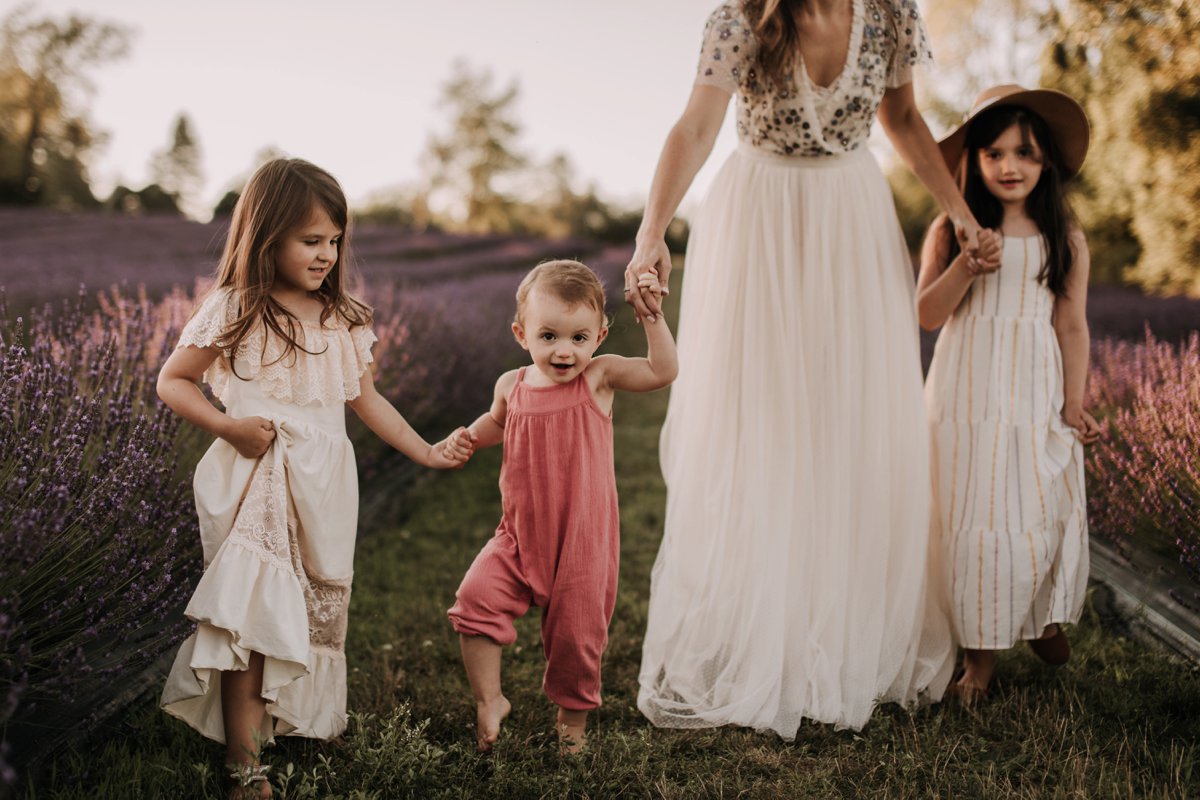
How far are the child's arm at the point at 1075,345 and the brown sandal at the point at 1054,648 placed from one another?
618 millimetres

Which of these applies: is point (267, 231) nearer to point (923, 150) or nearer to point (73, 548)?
point (73, 548)

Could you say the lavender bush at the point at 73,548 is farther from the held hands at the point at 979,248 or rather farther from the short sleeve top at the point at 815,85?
the held hands at the point at 979,248

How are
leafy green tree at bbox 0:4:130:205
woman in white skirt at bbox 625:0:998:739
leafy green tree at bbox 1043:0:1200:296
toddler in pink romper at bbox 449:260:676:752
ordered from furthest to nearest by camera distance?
leafy green tree at bbox 0:4:130:205 < leafy green tree at bbox 1043:0:1200:296 < woman in white skirt at bbox 625:0:998:739 < toddler in pink romper at bbox 449:260:676:752

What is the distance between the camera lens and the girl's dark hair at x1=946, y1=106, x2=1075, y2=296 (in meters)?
2.79

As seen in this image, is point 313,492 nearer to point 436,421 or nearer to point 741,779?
point 741,779

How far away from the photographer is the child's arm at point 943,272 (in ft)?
8.95

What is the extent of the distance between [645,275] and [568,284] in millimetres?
188

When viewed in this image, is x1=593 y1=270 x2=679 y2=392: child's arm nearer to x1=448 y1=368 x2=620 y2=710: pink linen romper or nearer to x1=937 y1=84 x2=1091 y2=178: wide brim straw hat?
x1=448 y1=368 x2=620 y2=710: pink linen romper

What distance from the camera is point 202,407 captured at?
6.64 ft

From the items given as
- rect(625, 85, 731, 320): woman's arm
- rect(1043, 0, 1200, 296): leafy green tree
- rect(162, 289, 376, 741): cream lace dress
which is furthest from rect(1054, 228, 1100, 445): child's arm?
rect(1043, 0, 1200, 296): leafy green tree

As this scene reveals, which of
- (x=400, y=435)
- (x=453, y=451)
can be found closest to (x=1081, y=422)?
(x=453, y=451)

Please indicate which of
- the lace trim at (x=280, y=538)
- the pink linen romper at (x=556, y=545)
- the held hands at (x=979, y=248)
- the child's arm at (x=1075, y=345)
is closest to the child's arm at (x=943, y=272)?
the held hands at (x=979, y=248)

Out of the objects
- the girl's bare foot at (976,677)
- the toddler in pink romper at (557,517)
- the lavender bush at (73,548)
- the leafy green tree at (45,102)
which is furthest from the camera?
the leafy green tree at (45,102)

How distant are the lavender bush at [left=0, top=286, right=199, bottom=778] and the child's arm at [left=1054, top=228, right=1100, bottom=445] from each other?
2568 millimetres
